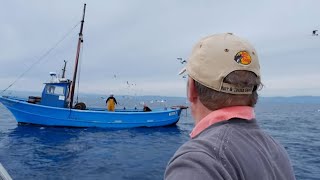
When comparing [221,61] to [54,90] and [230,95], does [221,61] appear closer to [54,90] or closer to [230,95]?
[230,95]

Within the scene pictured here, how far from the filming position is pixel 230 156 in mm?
1306

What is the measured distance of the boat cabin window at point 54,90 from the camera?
80.8ft

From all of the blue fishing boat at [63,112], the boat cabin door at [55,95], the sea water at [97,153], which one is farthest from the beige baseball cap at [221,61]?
the boat cabin door at [55,95]

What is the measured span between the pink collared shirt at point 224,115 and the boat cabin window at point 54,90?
24.7m

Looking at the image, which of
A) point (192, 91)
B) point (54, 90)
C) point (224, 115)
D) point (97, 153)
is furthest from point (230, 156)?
point (54, 90)

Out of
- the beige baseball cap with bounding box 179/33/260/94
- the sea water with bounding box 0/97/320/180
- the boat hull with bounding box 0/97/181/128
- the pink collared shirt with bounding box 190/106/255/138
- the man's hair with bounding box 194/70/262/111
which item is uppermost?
the beige baseball cap with bounding box 179/33/260/94

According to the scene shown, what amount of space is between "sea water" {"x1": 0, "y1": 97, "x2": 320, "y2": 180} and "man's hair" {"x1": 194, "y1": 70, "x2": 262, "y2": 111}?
10.0 m

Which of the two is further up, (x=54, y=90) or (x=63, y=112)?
(x=54, y=90)

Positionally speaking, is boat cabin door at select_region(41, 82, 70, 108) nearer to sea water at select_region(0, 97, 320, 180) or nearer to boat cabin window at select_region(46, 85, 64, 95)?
boat cabin window at select_region(46, 85, 64, 95)

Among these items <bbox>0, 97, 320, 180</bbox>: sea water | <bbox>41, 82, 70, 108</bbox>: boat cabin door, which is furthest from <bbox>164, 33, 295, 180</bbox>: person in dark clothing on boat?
<bbox>41, 82, 70, 108</bbox>: boat cabin door

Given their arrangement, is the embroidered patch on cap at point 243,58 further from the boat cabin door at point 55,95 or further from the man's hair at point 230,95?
the boat cabin door at point 55,95

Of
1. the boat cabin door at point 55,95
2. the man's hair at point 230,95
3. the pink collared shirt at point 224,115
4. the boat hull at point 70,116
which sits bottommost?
the boat hull at point 70,116

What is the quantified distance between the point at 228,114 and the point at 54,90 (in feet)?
81.8

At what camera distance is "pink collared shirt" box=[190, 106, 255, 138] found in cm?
149
